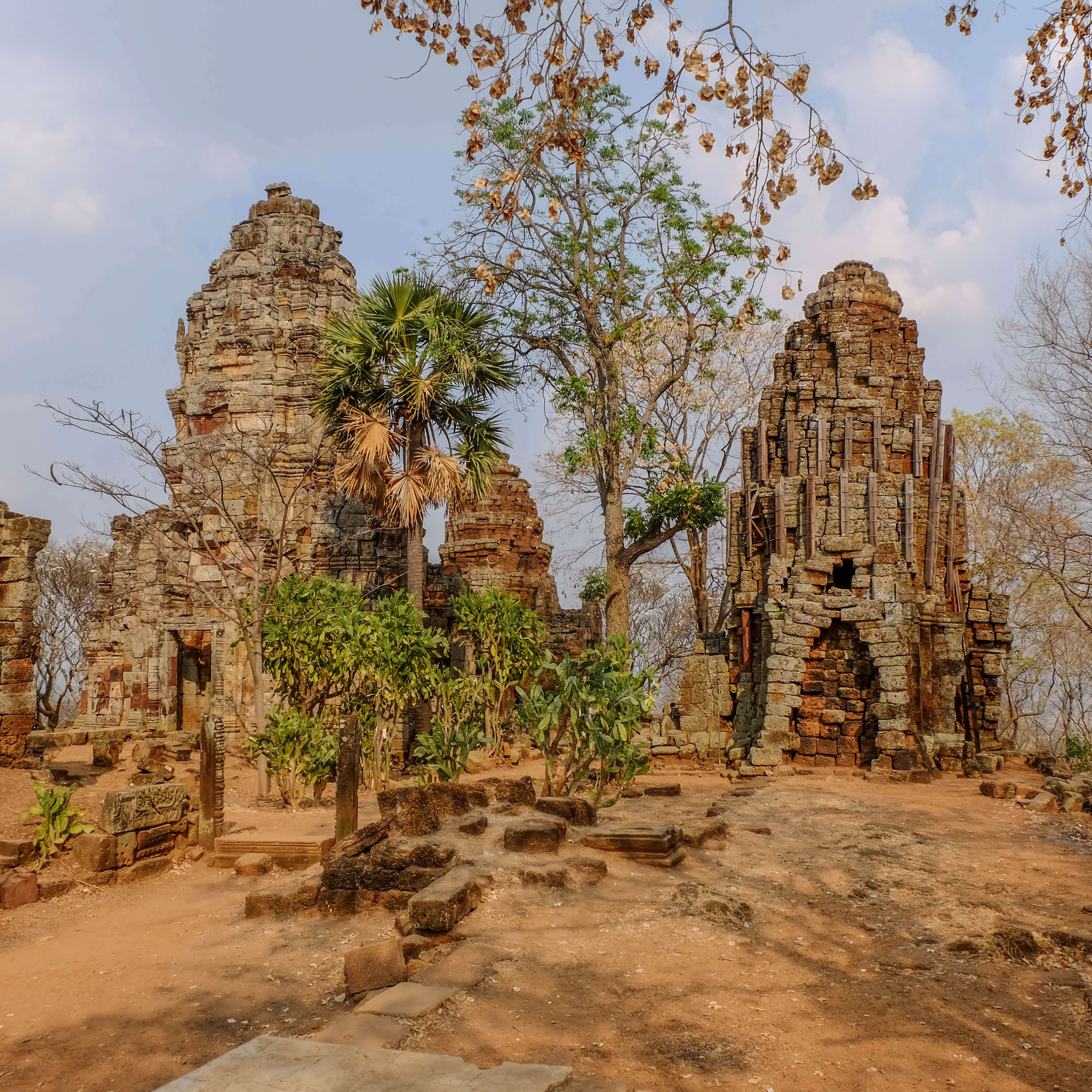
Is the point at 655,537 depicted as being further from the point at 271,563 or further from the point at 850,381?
the point at 271,563

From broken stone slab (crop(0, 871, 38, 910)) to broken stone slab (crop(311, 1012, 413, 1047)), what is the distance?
4.21 metres

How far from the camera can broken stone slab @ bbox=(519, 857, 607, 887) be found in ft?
21.4

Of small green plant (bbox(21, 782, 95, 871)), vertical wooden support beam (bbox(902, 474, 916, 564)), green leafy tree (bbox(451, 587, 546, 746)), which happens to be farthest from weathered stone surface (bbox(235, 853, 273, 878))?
vertical wooden support beam (bbox(902, 474, 916, 564))

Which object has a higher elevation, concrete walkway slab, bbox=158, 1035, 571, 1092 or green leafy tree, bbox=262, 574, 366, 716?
green leafy tree, bbox=262, 574, 366, 716

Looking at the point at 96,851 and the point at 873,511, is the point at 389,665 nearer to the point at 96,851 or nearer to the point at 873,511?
the point at 96,851

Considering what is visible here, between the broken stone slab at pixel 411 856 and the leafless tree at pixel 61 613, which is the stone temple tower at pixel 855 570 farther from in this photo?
the leafless tree at pixel 61 613

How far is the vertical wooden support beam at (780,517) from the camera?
51.4 ft

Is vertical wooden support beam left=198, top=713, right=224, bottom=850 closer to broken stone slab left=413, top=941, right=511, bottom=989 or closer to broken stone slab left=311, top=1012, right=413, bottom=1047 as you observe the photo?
broken stone slab left=413, top=941, right=511, bottom=989

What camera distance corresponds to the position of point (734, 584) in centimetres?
1669

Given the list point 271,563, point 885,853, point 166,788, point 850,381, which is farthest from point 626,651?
point 271,563

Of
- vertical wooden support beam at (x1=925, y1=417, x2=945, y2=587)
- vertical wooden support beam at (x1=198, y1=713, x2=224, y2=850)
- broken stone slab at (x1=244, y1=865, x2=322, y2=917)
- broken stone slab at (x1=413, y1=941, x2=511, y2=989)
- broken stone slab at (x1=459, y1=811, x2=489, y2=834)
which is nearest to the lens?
broken stone slab at (x1=413, y1=941, x2=511, y2=989)

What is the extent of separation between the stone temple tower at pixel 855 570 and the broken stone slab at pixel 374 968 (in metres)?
10.3

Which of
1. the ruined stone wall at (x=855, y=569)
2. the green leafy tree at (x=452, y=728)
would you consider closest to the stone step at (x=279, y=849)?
the green leafy tree at (x=452, y=728)

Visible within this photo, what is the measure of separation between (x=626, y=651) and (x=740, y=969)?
536 centimetres
